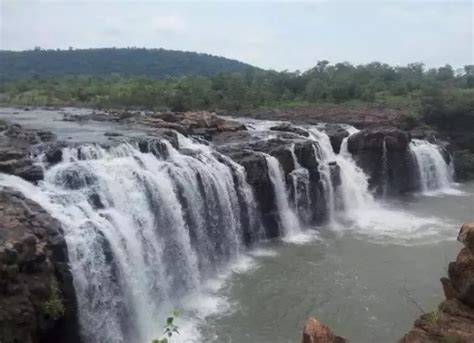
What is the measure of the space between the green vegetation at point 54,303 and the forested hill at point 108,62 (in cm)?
9963

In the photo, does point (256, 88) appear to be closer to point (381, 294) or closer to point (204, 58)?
point (381, 294)

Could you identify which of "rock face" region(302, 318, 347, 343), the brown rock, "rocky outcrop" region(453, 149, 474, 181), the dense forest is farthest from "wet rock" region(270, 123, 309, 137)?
"rock face" region(302, 318, 347, 343)

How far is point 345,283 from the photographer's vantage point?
50.9ft

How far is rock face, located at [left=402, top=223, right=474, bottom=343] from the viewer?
7.57 metres

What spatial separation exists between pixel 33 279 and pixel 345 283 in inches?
351

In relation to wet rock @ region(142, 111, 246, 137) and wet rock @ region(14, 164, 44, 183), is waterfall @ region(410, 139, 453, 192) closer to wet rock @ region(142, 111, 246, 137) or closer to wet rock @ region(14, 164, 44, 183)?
wet rock @ region(142, 111, 246, 137)

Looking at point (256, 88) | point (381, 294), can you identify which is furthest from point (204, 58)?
point (381, 294)

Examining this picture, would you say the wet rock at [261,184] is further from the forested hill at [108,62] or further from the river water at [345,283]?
the forested hill at [108,62]

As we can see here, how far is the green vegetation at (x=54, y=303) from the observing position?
1010cm

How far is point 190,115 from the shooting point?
2644cm

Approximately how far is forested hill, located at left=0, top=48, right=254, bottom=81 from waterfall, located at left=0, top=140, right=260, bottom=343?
91.8 m

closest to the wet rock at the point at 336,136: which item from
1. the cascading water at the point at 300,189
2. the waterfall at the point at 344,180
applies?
the waterfall at the point at 344,180

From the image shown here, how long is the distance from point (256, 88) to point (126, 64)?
83136 millimetres

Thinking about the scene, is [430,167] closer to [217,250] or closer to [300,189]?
[300,189]
